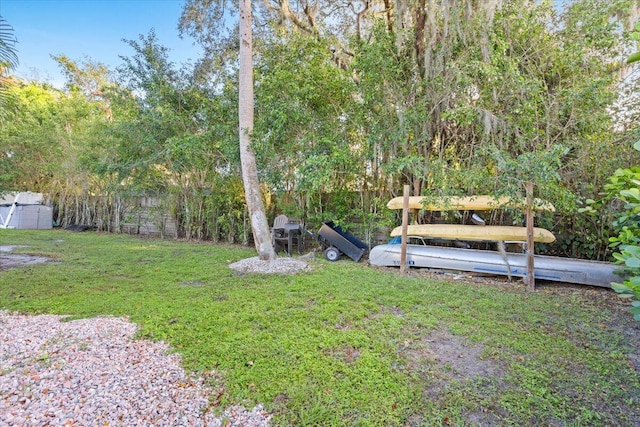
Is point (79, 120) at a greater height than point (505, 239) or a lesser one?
greater

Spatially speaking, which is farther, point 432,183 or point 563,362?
point 432,183

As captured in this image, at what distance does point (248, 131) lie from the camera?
5020 millimetres

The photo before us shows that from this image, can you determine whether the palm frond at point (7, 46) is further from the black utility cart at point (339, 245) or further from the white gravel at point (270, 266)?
the black utility cart at point (339, 245)

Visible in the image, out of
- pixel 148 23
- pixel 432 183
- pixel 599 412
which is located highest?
pixel 148 23

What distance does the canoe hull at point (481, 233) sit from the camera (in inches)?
167

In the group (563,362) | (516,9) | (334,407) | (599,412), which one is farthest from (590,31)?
(334,407)

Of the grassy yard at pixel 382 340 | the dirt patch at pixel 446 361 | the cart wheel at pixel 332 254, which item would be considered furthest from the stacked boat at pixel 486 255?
the dirt patch at pixel 446 361

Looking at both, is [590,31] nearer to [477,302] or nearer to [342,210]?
[477,302]

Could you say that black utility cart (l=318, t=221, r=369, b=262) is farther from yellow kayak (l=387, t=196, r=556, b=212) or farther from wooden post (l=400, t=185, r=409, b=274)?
Result: yellow kayak (l=387, t=196, r=556, b=212)

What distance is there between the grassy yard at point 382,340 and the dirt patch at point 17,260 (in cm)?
63

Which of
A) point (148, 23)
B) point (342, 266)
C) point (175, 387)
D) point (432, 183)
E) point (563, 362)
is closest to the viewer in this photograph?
point (175, 387)

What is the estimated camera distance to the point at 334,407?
162cm

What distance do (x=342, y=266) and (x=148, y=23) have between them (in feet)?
22.9

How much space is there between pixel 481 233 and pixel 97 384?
15.0 ft
